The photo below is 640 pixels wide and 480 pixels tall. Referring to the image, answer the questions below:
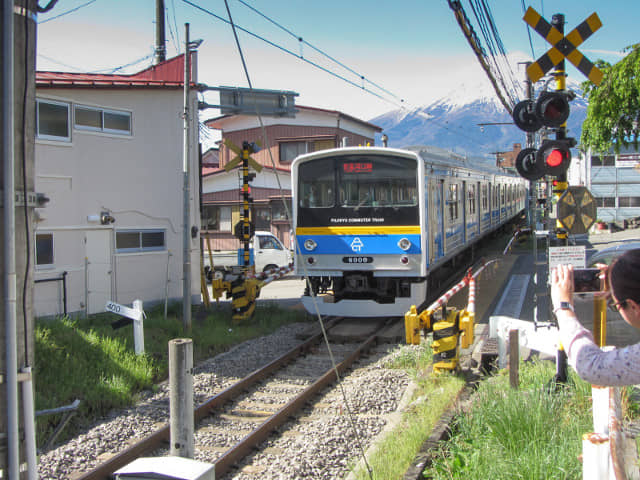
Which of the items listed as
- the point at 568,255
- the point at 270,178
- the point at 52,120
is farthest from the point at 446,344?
the point at 270,178

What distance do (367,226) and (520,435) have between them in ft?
22.2

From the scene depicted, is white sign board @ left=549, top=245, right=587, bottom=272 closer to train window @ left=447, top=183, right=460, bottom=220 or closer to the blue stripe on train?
the blue stripe on train

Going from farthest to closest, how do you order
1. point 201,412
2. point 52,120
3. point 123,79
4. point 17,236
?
point 123,79, point 52,120, point 201,412, point 17,236

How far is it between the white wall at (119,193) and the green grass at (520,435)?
8951 mm

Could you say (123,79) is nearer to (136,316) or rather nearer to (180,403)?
(136,316)

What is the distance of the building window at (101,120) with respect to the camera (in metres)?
12.4

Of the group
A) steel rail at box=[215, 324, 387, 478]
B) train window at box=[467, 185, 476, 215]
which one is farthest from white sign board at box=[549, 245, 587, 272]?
train window at box=[467, 185, 476, 215]

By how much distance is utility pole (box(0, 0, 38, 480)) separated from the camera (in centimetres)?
287

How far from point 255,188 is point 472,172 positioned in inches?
520

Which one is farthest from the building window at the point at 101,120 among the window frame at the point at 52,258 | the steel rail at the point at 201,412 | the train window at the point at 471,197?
the train window at the point at 471,197

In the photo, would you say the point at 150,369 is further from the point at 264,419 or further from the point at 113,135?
the point at 113,135

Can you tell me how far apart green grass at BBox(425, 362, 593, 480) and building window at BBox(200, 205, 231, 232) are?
24.0m

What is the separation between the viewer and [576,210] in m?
6.29

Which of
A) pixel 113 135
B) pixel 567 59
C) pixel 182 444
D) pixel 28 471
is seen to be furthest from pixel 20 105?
pixel 113 135
